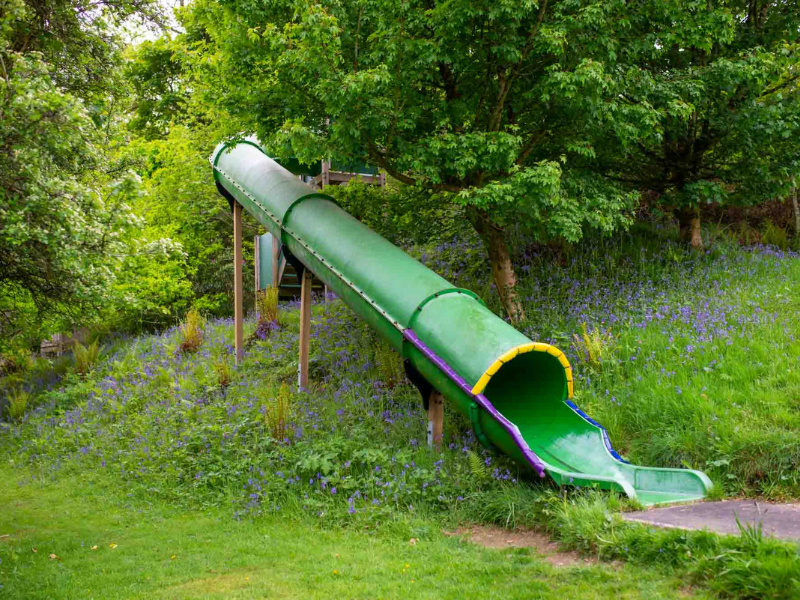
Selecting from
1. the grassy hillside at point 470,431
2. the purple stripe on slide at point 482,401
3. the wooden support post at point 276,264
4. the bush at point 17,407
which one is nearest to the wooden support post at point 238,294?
the grassy hillside at point 470,431

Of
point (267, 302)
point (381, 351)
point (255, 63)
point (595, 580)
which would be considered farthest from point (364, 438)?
point (267, 302)

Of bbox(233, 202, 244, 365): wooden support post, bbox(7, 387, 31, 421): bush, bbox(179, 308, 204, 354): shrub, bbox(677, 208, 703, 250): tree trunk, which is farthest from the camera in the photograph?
bbox(179, 308, 204, 354): shrub

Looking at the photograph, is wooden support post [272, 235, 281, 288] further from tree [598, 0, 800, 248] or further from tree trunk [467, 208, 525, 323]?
tree [598, 0, 800, 248]

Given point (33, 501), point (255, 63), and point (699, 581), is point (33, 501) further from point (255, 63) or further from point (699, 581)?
point (699, 581)

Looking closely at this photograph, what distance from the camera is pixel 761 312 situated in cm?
861

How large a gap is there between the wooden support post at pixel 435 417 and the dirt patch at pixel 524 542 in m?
1.42

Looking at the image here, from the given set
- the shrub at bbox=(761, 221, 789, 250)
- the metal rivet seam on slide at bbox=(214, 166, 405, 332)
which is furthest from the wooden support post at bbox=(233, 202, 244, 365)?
the shrub at bbox=(761, 221, 789, 250)

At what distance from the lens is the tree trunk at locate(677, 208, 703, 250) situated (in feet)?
37.2

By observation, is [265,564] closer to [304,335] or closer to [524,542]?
[524,542]

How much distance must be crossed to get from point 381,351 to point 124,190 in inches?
178

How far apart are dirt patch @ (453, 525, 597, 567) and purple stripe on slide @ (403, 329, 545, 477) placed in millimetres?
533

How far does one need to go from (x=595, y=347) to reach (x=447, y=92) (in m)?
4.06

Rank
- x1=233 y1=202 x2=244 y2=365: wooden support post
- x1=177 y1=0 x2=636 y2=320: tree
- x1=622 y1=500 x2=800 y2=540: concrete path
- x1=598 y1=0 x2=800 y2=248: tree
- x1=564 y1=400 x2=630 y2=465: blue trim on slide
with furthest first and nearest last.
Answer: x1=233 y1=202 x2=244 y2=365: wooden support post
x1=598 y1=0 x2=800 y2=248: tree
x1=177 y1=0 x2=636 y2=320: tree
x1=564 y1=400 x2=630 y2=465: blue trim on slide
x1=622 y1=500 x2=800 y2=540: concrete path

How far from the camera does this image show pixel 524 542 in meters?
5.61
